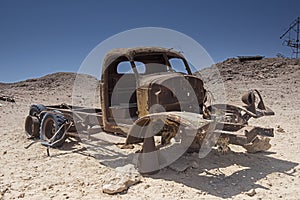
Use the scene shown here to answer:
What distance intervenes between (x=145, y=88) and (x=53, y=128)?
3.36 metres

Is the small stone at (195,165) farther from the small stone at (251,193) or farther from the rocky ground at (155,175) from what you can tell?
the small stone at (251,193)

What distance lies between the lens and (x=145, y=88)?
5602mm

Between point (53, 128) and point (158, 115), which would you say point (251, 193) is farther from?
point (53, 128)

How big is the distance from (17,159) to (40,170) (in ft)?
3.25

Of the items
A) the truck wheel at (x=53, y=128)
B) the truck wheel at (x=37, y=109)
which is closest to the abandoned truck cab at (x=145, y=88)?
the truck wheel at (x=53, y=128)

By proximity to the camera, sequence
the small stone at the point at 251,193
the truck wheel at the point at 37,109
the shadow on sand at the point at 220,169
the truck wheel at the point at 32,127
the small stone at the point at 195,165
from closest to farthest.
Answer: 1. the small stone at the point at 251,193
2. the shadow on sand at the point at 220,169
3. the small stone at the point at 195,165
4. the truck wheel at the point at 32,127
5. the truck wheel at the point at 37,109

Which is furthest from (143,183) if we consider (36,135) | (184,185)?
(36,135)

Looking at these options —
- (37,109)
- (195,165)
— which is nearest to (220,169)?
(195,165)

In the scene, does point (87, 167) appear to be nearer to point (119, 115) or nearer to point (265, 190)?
point (119, 115)

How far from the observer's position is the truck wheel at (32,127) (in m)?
8.15

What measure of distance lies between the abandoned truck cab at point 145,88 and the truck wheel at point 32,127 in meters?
2.57

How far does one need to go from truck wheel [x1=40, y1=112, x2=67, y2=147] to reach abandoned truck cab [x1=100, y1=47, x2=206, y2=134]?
1360mm

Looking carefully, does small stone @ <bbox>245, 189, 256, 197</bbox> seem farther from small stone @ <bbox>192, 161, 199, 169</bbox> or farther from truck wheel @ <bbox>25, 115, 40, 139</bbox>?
truck wheel @ <bbox>25, 115, 40, 139</bbox>

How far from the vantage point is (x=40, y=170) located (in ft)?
18.5
